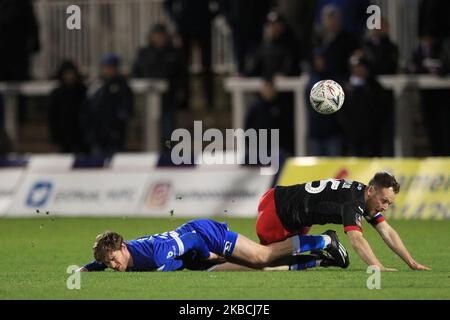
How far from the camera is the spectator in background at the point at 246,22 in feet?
82.9

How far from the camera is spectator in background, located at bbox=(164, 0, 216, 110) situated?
26188 millimetres

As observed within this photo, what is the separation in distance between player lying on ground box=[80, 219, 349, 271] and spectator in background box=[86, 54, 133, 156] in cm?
1070

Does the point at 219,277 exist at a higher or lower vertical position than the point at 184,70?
lower

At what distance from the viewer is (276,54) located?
24.5 m

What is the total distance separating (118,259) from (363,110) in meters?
9.97

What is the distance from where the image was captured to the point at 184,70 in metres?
25.8

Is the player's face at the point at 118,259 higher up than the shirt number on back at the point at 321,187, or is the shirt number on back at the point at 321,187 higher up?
the shirt number on back at the point at 321,187

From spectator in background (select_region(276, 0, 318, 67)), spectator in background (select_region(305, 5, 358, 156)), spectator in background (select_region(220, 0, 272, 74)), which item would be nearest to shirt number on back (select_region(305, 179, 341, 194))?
spectator in background (select_region(305, 5, 358, 156))

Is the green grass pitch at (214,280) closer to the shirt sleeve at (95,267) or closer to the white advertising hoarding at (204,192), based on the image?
the shirt sleeve at (95,267)

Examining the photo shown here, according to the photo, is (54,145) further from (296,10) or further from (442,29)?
(442,29)

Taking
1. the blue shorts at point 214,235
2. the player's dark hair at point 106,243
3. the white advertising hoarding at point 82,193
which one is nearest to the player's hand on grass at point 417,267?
the blue shorts at point 214,235

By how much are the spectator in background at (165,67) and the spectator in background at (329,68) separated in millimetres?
2917

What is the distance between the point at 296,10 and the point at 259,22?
2.86 feet
